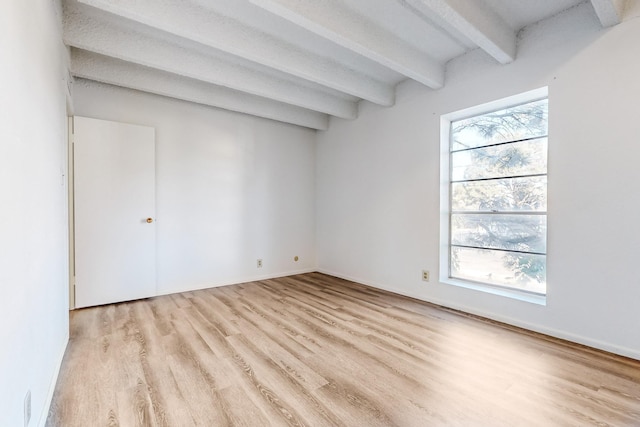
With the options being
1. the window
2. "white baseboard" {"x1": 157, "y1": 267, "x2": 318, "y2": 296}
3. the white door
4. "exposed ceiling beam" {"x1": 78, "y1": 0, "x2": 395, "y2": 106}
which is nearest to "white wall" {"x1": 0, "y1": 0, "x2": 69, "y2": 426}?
"exposed ceiling beam" {"x1": 78, "y1": 0, "x2": 395, "y2": 106}

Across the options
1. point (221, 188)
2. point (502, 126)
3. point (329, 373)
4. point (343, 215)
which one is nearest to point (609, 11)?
point (502, 126)

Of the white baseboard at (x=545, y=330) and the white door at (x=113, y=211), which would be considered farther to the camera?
the white door at (x=113, y=211)

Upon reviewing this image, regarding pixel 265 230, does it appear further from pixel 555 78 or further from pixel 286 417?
pixel 555 78

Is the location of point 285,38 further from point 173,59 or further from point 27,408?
point 27,408

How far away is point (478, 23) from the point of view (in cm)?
229

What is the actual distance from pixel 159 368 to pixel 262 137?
11.2ft

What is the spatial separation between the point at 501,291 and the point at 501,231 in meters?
0.61

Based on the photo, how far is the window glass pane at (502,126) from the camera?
109 inches

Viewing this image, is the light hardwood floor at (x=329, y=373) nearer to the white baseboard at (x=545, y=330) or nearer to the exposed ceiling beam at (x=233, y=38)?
the white baseboard at (x=545, y=330)

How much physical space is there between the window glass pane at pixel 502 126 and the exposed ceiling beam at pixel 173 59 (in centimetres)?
179

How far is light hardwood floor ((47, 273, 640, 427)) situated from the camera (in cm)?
156

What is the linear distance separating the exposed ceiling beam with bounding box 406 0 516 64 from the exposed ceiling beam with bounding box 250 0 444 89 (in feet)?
1.43

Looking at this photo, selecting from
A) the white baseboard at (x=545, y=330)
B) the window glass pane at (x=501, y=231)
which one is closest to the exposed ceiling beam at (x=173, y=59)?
the window glass pane at (x=501, y=231)

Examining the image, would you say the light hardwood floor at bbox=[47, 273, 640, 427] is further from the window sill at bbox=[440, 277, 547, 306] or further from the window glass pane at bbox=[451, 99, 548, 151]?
the window glass pane at bbox=[451, 99, 548, 151]
